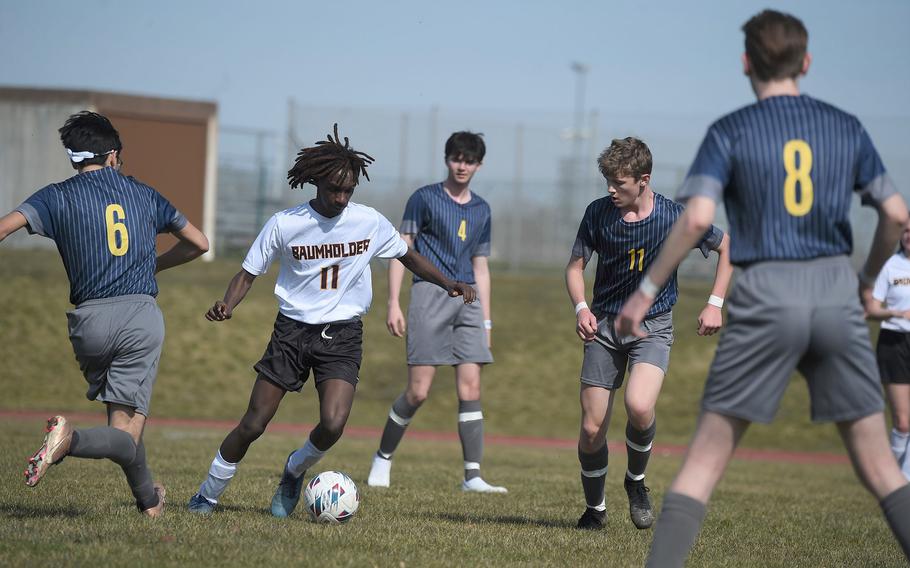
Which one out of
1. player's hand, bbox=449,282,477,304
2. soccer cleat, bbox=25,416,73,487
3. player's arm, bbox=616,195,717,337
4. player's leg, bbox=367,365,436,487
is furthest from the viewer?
player's leg, bbox=367,365,436,487

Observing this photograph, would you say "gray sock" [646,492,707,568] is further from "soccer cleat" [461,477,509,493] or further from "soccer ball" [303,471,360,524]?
"soccer cleat" [461,477,509,493]

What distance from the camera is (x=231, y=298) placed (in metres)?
6.43

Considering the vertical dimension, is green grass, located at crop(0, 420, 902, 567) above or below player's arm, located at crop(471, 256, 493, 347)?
below

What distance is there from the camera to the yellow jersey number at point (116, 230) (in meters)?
6.07

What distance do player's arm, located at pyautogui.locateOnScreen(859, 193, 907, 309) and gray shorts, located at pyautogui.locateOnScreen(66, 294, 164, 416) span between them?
142 inches

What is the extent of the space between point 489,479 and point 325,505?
150 inches

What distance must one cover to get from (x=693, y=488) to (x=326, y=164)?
2996 millimetres

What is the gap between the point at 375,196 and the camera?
27344mm

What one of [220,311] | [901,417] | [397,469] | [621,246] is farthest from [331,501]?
[901,417]

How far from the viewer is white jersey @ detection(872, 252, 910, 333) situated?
32.5 ft

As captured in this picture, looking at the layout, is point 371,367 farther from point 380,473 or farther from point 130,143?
point 380,473

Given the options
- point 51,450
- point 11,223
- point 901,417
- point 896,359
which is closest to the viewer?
point 51,450

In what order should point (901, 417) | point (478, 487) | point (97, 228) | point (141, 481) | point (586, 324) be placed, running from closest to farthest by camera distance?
1. point (97, 228)
2. point (141, 481)
3. point (586, 324)
4. point (478, 487)
5. point (901, 417)

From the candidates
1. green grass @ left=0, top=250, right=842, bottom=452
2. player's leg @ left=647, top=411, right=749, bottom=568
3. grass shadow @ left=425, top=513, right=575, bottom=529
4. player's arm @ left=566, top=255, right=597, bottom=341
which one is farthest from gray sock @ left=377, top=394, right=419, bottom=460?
green grass @ left=0, top=250, right=842, bottom=452
